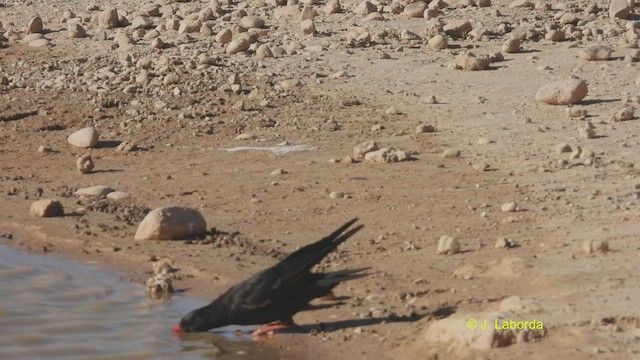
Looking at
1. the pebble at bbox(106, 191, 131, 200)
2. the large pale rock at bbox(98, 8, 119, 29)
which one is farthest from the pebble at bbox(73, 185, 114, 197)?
the large pale rock at bbox(98, 8, 119, 29)

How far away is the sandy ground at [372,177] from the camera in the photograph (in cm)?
729

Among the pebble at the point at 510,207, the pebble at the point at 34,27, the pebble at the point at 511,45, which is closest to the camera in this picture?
the pebble at the point at 510,207

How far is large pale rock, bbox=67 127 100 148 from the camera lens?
11547 millimetres

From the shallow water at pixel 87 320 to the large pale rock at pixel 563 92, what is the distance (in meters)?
4.28

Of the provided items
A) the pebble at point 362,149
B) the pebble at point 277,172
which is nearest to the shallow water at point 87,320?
the pebble at point 277,172

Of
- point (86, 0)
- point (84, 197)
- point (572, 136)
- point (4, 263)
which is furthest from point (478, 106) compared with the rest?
point (86, 0)

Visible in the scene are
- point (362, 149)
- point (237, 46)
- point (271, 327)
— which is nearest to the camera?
point (271, 327)

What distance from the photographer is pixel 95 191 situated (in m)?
10.3

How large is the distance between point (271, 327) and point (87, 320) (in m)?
1.29

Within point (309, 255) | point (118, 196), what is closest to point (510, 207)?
point (309, 255)

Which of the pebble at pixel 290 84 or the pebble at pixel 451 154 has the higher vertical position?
the pebble at pixel 290 84

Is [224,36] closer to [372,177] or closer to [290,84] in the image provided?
[290,84]

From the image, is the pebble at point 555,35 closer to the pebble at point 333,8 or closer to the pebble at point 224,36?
the pebble at point 333,8

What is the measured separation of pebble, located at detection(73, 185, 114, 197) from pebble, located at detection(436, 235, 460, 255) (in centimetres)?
322
